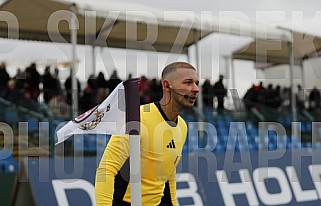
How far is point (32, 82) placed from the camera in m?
11.8

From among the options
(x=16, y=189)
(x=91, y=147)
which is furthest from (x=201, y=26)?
(x=16, y=189)

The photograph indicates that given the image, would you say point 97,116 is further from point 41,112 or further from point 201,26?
point 201,26

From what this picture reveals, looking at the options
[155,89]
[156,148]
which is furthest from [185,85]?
[155,89]

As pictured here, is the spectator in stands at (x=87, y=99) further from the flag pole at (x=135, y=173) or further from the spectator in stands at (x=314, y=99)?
the spectator in stands at (x=314, y=99)

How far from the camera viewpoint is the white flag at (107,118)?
148 inches

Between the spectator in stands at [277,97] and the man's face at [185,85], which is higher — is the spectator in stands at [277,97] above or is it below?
above

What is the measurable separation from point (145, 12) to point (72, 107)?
3585 mm

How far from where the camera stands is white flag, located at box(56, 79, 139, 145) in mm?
3748

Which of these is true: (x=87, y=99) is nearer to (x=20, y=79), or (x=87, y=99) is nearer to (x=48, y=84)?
(x=48, y=84)

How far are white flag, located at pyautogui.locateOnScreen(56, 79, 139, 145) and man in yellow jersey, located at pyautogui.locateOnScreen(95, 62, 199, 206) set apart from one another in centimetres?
25

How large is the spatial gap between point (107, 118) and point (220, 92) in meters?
11.6

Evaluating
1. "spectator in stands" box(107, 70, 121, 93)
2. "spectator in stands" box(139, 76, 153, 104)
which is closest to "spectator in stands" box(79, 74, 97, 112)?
"spectator in stands" box(107, 70, 121, 93)

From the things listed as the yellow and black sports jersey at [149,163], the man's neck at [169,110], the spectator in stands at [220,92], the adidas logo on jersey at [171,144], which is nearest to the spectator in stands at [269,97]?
the spectator in stands at [220,92]

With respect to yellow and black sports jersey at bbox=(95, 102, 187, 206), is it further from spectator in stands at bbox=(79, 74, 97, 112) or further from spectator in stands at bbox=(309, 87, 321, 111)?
spectator in stands at bbox=(309, 87, 321, 111)
